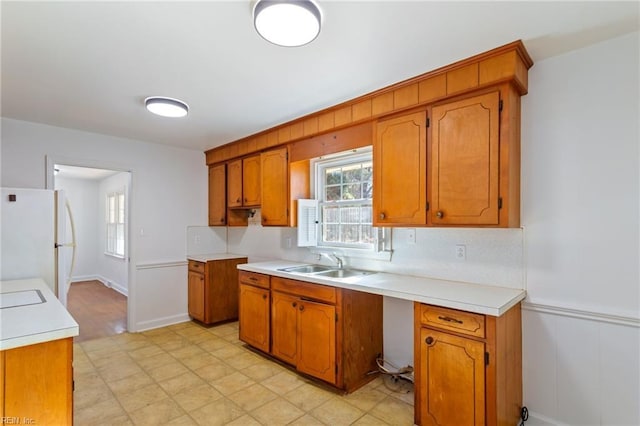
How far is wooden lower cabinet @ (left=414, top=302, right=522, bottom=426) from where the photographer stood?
1.70m

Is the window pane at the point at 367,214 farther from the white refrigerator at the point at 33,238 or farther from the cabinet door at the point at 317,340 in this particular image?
the white refrigerator at the point at 33,238

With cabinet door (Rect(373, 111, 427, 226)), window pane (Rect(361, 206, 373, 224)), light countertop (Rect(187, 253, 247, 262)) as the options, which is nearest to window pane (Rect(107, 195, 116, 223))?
light countertop (Rect(187, 253, 247, 262))

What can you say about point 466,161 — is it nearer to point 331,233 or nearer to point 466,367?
point 466,367

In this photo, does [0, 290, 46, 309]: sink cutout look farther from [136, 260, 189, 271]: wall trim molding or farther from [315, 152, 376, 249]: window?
[315, 152, 376, 249]: window

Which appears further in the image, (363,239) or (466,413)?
(363,239)

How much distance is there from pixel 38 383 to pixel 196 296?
9.25ft

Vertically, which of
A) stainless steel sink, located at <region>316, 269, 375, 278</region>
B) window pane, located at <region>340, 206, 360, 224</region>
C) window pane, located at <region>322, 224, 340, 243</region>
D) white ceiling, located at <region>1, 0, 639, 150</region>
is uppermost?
white ceiling, located at <region>1, 0, 639, 150</region>

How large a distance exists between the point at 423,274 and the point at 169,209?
3.33 meters

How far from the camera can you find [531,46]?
1814mm

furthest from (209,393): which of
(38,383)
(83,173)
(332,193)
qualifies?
(83,173)

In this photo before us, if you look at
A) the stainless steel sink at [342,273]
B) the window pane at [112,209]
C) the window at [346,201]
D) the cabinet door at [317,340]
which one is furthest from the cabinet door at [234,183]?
the window pane at [112,209]

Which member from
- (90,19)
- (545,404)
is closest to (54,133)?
(90,19)

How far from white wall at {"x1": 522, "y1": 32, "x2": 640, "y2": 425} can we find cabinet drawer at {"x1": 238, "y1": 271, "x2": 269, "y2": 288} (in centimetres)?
210

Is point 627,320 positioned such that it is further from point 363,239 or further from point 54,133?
point 54,133
